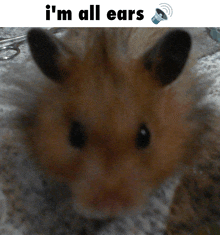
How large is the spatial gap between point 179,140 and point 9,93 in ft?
2.73

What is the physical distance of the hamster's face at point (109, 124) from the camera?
34.7 inches

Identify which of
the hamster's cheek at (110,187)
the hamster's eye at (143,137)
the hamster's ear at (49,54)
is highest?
the hamster's ear at (49,54)

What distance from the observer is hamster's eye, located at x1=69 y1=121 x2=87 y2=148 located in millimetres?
911

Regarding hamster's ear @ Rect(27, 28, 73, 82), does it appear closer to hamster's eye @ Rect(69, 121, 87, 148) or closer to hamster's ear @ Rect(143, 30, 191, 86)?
hamster's eye @ Rect(69, 121, 87, 148)

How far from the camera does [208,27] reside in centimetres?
238

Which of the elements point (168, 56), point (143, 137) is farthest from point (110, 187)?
point (168, 56)

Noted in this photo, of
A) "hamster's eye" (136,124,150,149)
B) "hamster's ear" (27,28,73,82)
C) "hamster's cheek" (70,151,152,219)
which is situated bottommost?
"hamster's cheek" (70,151,152,219)

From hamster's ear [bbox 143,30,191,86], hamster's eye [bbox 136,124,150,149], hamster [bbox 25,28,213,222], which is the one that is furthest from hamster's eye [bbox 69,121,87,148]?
hamster's ear [bbox 143,30,191,86]

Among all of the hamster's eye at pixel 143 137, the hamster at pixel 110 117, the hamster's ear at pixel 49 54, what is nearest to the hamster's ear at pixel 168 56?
the hamster at pixel 110 117

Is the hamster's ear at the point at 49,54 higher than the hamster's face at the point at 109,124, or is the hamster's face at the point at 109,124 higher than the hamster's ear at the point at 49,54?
the hamster's ear at the point at 49,54

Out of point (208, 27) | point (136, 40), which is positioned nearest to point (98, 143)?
point (136, 40)

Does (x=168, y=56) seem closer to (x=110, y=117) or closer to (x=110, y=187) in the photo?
(x=110, y=117)

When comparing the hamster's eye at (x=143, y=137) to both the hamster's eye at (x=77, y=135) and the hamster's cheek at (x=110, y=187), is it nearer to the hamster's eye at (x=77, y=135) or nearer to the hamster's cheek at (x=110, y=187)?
the hamster's cheek at (x=110, y=187)

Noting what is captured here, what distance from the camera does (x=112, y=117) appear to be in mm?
868
